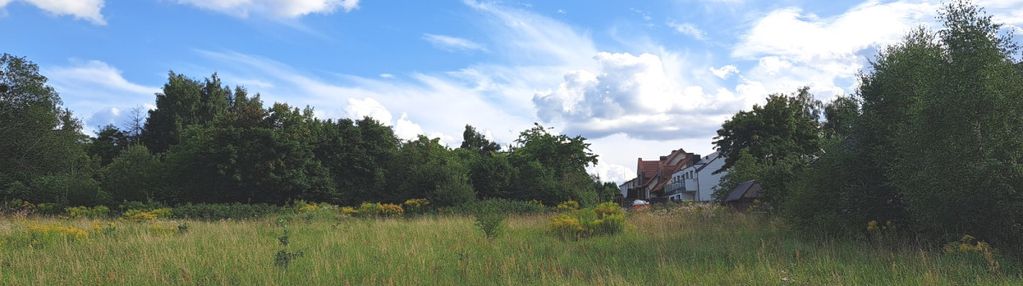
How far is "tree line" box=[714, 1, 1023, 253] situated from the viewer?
28.3ft

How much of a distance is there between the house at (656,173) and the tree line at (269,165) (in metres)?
59.4

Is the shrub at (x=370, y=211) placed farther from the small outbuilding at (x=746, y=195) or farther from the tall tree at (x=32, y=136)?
the tall tree at (x=32, y=136)

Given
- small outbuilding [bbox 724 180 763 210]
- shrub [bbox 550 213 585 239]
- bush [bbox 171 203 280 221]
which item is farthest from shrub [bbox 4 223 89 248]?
small outbuilding [bbox 724 180 763 210]

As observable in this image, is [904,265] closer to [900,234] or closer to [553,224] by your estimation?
[900,234]

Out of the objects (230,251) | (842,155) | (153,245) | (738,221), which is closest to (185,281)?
(230,251)

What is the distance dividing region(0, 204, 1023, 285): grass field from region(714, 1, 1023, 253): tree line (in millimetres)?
778

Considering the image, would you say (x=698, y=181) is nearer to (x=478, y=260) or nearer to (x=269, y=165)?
(x=269, y=165)

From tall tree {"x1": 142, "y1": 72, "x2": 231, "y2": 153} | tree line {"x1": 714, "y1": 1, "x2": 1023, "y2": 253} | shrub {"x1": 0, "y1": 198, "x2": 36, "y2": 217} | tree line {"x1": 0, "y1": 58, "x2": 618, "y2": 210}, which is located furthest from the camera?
tall tree {"x1": 142, "y1": 72, "x2": 231, "y2": 153}

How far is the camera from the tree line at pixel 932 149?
28.3 ft

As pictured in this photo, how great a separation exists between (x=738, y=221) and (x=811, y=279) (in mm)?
8307

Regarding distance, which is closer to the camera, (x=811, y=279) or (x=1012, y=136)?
(x=811, y=279)

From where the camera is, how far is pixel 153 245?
10797 millimetres

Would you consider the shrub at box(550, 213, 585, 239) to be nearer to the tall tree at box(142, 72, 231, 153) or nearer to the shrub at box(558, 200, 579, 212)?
the shrub at box(558, 200, 579, 212)

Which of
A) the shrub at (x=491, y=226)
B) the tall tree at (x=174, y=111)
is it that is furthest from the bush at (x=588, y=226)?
the tall tree at (x=174, y=111)
